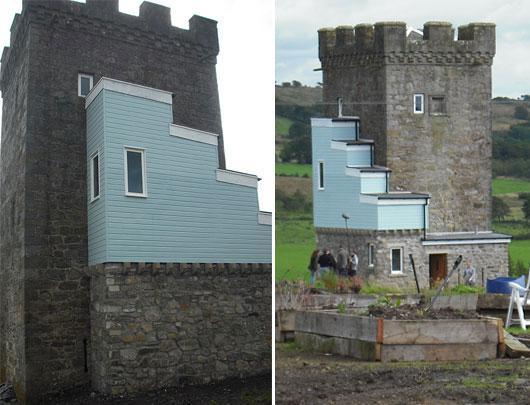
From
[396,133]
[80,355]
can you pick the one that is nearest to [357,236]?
[396,133]

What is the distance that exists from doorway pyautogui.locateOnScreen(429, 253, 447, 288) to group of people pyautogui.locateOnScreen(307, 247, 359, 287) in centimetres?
54

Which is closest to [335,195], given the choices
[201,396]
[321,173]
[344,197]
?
[344,197]

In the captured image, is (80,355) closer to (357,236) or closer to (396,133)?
(357,236)

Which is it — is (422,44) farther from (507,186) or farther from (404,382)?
(404,382)

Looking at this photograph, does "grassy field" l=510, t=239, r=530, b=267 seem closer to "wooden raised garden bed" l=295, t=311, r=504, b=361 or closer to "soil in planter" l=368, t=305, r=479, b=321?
"soil in planter" l=368, t=305, r=479, b=321

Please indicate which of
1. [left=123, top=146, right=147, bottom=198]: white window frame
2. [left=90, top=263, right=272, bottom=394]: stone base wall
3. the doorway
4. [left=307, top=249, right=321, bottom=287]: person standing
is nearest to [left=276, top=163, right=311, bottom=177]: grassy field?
[left=307, top=249, right=321, bottom=287]: person standing

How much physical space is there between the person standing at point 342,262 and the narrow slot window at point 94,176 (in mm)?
2043

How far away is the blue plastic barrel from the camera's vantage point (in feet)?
29.7

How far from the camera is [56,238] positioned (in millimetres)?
7473

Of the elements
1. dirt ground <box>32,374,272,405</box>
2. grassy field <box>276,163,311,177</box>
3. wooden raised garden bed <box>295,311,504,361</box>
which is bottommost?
dirt ground <box>32,374,272,405</box>

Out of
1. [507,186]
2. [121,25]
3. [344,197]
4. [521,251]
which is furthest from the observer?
[507,186]

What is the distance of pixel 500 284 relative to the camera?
9.09 metres

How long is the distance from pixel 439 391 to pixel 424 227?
1.84 meters

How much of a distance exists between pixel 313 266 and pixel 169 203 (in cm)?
176
